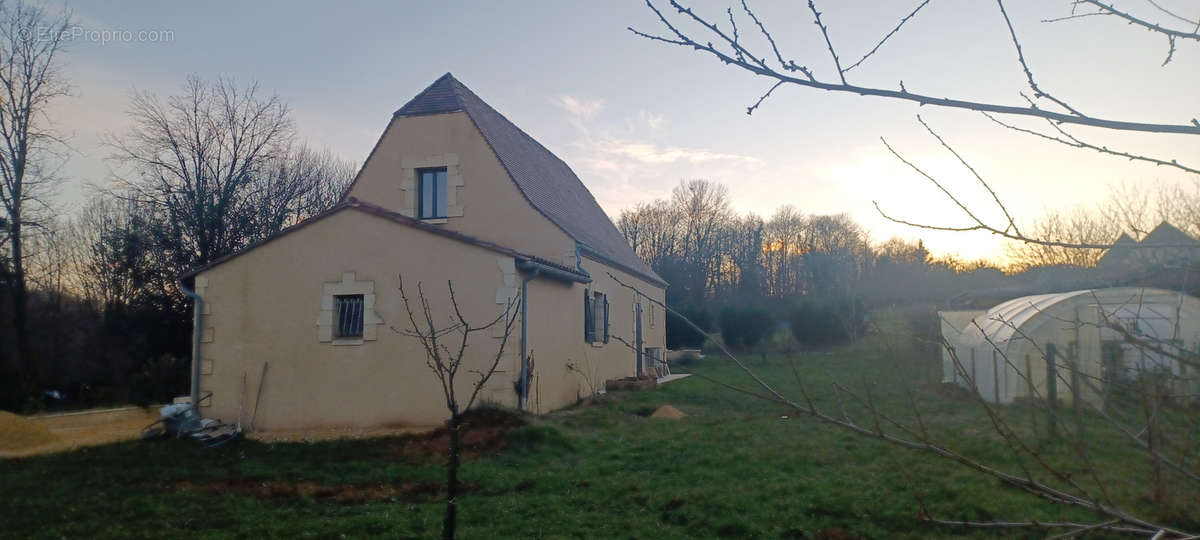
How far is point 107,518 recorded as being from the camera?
7.27 meters

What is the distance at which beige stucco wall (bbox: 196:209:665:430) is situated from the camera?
1215 centimetres

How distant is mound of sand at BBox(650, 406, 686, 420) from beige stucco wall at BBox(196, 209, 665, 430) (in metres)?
2.17

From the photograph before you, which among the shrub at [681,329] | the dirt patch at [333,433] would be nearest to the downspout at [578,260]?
the dirt patch at [333,433]

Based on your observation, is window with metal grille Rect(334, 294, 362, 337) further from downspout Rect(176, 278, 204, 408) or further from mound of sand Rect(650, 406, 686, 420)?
mound of sand Rect(650, 406, 686, 420)

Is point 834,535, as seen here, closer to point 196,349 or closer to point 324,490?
point 324,490

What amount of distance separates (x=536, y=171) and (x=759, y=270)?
24.9 metres

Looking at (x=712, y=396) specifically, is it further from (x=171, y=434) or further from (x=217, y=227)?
(x=217, y=227)

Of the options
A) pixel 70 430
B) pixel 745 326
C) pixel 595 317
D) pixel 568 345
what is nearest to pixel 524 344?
pixel 568 345

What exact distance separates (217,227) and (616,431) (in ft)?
69.3

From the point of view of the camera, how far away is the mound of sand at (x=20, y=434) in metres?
12.1

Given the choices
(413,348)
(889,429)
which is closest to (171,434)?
(413,348)

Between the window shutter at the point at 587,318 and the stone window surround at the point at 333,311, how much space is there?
4913mm

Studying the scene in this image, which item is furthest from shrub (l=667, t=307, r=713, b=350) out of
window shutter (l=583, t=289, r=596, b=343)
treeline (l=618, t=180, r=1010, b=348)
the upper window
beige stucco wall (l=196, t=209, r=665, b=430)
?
beige stucco wall (l=196, t=209, r=665, b=430)

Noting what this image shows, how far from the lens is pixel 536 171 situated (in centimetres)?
1927
